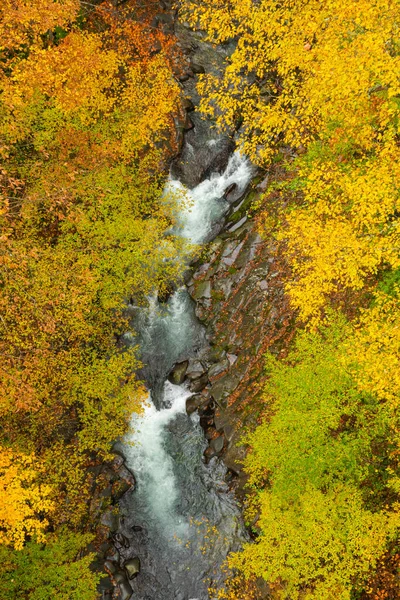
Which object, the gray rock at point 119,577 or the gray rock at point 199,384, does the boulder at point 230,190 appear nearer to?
the gray rock at point 199,384

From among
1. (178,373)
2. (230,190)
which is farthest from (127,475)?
(230,190)

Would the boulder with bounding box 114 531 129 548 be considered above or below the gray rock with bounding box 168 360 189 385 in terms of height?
below

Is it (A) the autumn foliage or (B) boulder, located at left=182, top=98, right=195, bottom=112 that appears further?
(B) boulder, located at left=182, top=98, right=195, bottom=112

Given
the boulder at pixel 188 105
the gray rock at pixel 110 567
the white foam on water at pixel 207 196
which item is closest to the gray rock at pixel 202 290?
the white foam on water at pixel 207 196

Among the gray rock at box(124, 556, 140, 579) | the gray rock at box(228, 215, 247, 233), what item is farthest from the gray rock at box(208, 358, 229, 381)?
the gray rock at box(124, 556, 140, 579)

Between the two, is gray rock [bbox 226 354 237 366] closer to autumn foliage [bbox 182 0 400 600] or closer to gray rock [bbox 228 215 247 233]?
autumn foliage [bbox 182 0 400 600]

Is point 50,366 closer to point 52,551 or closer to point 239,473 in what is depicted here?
point 52,551
